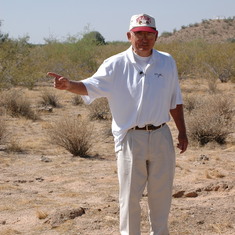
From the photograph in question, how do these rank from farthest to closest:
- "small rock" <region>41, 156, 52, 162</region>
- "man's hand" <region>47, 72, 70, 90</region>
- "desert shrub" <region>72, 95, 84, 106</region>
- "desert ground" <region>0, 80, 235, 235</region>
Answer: "desert shrub" <region>72, 95, 84, 106</region>, "small rock" <region>41, 156, 52, 162</region>, "desert ground" <region>0, 80, 235, 235</region>, "man's hand" <region>47, 72, 70, 90</region>

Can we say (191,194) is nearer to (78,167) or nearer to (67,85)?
(78,167)

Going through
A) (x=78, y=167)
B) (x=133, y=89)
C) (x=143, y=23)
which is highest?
(x=143, y=23)

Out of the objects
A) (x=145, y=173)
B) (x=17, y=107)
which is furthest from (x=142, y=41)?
(x=17, y=107)

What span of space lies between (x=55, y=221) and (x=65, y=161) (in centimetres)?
418

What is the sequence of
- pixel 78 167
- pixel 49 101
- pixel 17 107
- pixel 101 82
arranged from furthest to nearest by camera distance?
pixel 49 101
pixel 17 107
pixel 78 167
pixel 101 82

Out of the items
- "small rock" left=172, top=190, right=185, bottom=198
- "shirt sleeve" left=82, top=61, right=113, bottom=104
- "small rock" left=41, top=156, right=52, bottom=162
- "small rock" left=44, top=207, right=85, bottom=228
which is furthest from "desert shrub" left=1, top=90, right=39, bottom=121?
"shirt sleeve" left=82, top=61, right=113, bottom=104

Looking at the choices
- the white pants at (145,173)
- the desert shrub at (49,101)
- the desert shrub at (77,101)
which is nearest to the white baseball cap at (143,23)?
the white pants at (145,173)

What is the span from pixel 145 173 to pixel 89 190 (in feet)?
11.5

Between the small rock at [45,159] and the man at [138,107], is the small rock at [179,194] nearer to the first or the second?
the man at [138,107]

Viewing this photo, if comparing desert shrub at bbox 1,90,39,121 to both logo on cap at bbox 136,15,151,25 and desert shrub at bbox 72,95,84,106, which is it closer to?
desert shrub at bbox 72,95,84,106

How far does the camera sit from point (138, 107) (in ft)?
13.6

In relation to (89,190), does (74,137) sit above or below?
above

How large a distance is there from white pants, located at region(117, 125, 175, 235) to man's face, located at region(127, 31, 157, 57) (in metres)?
0.58

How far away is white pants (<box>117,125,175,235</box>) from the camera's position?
418cm
